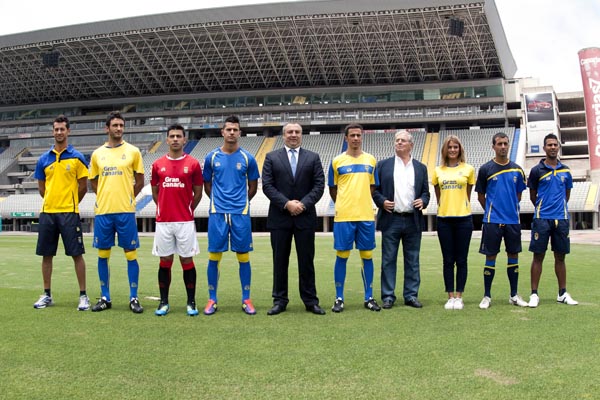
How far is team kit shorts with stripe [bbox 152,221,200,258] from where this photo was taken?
19.1 ft

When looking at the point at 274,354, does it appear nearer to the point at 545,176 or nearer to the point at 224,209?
the point at 224,209

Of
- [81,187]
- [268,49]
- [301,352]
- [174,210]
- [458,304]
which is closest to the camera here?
[301,352]

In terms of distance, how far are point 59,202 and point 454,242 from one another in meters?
4.71

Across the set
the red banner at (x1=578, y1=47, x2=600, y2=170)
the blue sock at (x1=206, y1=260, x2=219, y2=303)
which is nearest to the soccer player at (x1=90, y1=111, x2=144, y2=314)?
the blue sock at (x1=206, y1=260, x2=219, y2=303)

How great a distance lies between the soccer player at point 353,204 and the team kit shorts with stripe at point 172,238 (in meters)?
1.67

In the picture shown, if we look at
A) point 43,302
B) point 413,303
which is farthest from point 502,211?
point 43,302

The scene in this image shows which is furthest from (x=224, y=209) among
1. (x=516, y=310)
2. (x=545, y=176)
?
(x=545, y=176)

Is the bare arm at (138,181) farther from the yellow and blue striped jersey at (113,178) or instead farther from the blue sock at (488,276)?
the blue sock at (488,276)

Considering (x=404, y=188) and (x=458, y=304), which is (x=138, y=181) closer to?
(x=404, y=188)

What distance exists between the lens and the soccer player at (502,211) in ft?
20.3

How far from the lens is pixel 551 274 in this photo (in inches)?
370

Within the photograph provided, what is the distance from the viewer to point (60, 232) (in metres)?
6.19

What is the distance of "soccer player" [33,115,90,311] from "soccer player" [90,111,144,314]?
29 centimetres

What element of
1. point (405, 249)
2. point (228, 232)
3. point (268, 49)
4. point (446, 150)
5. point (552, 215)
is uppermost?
point (268, 49)
